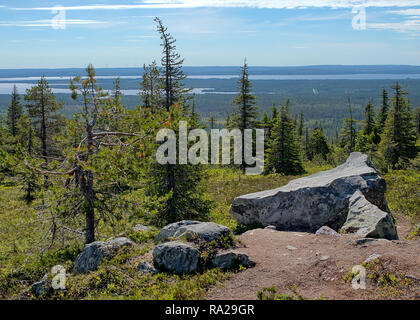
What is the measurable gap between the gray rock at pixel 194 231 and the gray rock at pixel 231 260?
815 mm

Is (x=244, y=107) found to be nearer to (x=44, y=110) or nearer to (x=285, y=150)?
(x=285, y=150)

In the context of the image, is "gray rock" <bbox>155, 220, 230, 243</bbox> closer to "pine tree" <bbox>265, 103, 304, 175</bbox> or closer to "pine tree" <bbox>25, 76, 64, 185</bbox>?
"pine tree" <bbox>25, 76, 64, 185</bbox>

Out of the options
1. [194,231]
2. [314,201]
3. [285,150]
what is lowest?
[194,231]

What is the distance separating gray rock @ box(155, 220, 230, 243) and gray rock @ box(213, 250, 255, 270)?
81cm

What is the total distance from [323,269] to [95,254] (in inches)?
264

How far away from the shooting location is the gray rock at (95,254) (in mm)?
10531

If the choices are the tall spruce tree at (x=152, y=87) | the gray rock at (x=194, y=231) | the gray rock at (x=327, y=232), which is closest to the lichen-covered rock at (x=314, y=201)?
the gray rock at (x=327, y=232)

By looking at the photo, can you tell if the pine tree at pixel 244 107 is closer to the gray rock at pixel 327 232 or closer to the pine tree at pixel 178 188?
the pine tree at pixel 178 188

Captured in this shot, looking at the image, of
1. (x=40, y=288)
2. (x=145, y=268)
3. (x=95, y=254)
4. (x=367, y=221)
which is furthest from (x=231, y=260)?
(x=367, y=221)

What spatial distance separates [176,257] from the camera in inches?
388

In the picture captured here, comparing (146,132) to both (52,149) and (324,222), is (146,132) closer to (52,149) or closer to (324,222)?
(324,222)

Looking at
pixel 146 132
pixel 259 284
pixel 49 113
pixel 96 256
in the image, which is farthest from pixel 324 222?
pixel 49 113

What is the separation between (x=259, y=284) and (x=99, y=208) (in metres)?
6.35
